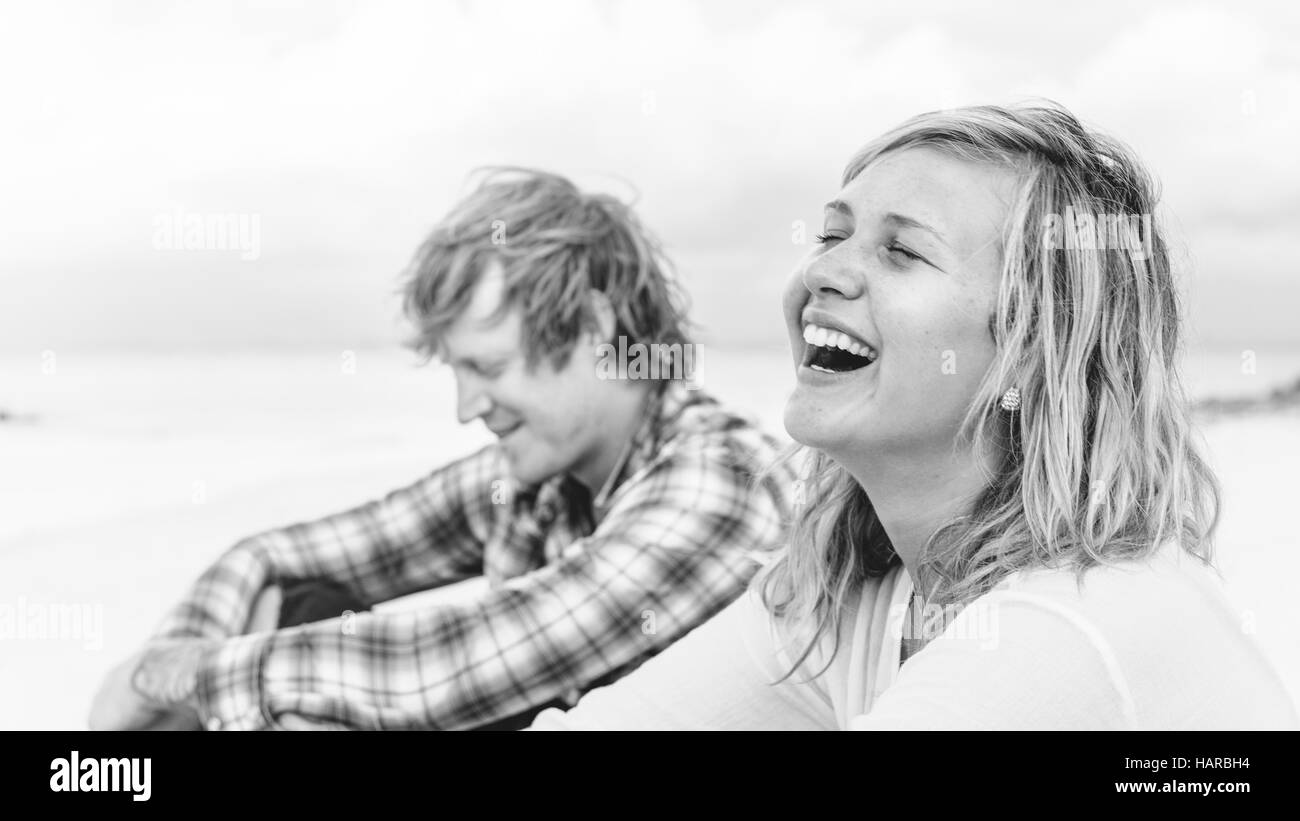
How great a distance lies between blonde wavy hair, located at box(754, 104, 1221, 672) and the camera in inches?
39.8

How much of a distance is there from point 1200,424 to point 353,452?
234 cm

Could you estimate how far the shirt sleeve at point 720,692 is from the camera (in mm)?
1179

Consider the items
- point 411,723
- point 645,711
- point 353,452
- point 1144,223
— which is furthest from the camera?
point 353,452

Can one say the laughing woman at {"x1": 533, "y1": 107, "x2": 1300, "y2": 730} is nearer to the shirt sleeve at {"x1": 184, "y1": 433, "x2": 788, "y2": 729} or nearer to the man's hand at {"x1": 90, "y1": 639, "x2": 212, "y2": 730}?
the shirt sleeve at {"x1": 184, "y1": 433, "x2": 788, "y2": 729}

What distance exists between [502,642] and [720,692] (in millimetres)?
665

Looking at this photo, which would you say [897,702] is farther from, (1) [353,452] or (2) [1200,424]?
(1) [353,452]

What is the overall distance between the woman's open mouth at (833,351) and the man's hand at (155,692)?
45.8 inches

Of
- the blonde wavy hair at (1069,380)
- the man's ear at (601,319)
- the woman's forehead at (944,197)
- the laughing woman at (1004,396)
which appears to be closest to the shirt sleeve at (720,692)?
the laughing woman at (1004,396)

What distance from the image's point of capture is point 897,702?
87 cm

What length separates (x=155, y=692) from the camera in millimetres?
1900

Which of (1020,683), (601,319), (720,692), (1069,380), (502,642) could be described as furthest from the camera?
(601,319)

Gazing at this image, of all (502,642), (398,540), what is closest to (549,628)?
(502,642)

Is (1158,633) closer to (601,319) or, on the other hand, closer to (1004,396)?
(1004,396)

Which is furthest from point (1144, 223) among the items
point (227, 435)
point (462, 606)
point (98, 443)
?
point (98, 443)
